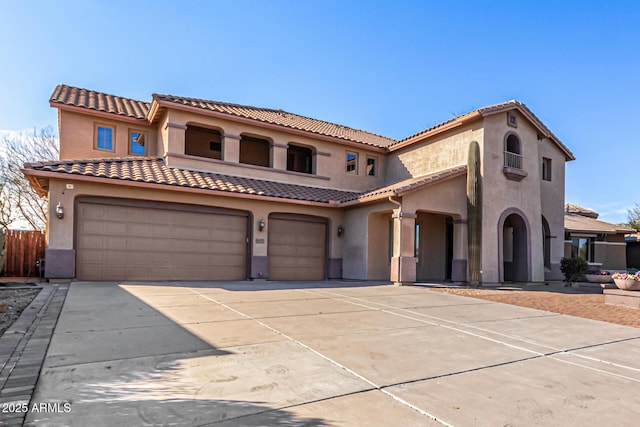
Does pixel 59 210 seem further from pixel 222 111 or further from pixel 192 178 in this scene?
pixel 222 111

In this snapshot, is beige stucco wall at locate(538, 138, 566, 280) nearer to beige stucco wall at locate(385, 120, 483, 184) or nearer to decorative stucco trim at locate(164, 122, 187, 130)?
beige stucco wall at locate(385, 120, 483, 184)

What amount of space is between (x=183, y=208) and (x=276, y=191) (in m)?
3.61

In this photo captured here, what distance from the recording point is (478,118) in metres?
15.4

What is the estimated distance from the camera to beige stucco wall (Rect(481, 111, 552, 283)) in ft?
50.2

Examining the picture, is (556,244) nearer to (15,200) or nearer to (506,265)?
(506,265)

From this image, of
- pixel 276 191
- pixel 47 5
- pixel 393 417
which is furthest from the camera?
pixel 276 191

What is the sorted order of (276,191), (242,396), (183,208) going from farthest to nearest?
(276,191), (183,208), (242,396)

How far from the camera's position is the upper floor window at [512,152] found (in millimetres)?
16141

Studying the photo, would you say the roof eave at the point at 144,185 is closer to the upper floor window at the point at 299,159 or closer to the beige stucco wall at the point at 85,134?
the beige stucco wall at the point at 85,134

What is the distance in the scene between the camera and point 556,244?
1930 cm

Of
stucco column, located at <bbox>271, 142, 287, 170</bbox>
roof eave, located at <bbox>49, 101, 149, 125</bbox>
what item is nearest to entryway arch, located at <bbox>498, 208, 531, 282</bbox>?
stucco column, located at <bbox>271, 142, 287, 170</bbox>

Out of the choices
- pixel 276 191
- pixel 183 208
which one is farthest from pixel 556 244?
pixel 183 208

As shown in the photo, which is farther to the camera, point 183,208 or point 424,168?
point 424,168

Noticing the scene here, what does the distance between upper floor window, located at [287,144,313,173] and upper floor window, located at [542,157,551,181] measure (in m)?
11.7
